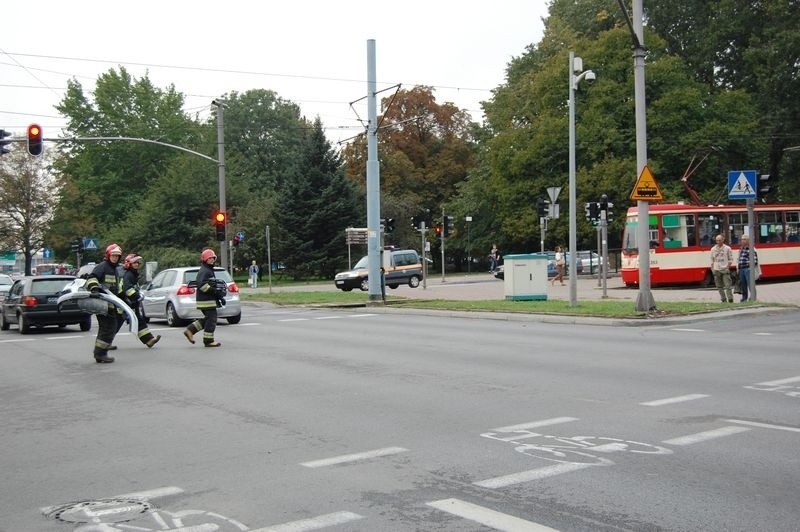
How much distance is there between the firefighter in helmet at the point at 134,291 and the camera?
14609mm

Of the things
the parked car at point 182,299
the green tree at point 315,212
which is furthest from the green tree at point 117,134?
the parked car at point 182,299

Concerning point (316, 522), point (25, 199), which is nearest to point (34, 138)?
point (316, 522)

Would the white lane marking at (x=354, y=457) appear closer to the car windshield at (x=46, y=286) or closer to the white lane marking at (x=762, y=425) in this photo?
the white lane marking at (x=762, y=425)

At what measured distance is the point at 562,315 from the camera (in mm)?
20141

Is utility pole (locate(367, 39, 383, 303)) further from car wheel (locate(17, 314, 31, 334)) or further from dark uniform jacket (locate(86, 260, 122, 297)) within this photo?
dark uniform jacket (locate(86, 260, 122, 297))

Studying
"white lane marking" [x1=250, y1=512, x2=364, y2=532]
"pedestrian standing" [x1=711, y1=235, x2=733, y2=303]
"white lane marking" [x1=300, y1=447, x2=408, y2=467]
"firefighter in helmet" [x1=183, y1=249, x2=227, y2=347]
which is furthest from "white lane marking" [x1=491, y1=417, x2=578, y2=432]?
"pedestrian standing" [x1=711, y1=235, x2=733, y2=303]

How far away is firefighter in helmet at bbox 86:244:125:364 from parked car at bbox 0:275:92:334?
6.75 m

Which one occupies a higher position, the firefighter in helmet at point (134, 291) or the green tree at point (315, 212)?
the green tree at point (315, 212)

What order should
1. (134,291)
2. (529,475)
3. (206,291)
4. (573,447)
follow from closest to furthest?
(529,475) < (573,447) < (134,291) < (206,291)

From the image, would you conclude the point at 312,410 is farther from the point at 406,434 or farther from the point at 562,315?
the point at 562,315

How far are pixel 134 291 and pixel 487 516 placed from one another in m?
11.1

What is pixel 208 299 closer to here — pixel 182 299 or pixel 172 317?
pixel 182 299

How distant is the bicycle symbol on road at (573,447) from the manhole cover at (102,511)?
9.61 feet

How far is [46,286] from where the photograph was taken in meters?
21.1
